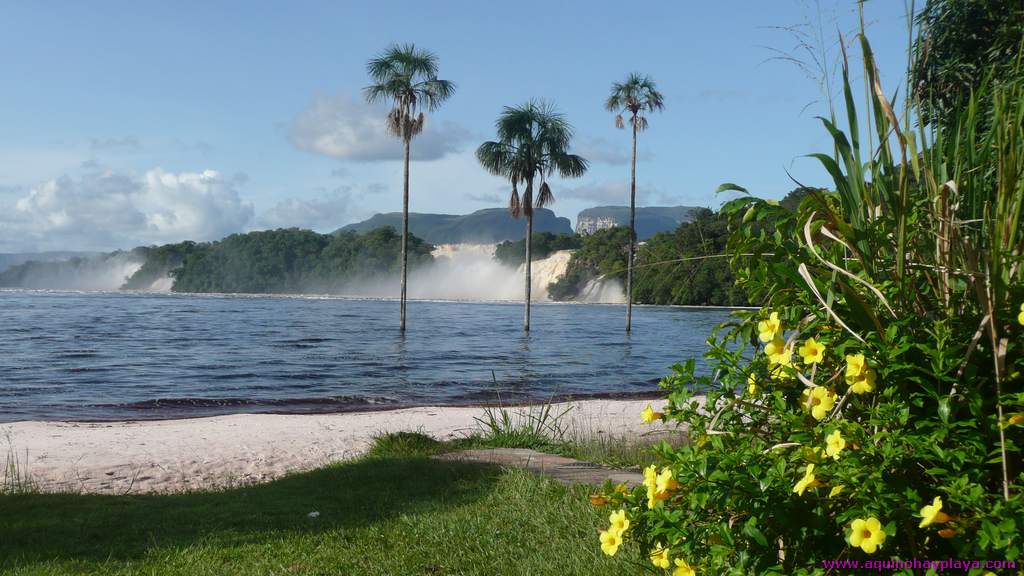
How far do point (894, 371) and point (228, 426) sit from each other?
1195cm

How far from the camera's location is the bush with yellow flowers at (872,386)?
2043 millimetres

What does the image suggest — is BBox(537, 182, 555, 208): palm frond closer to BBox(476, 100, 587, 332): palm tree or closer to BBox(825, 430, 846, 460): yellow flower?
BBox(476, 100, 587, 332): palm tree

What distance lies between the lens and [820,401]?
2.30 m

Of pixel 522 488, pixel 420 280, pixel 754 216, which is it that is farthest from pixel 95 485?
pixel 420 280

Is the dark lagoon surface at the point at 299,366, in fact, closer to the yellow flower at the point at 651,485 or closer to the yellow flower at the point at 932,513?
the yellow flower at the point at 651,485

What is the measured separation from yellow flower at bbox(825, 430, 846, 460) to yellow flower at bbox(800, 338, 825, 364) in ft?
0.73

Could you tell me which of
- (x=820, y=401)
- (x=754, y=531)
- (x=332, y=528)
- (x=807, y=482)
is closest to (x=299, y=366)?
(x=332, y=528)

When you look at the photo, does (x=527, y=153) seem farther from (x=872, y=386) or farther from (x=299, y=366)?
(x=872, y=386)

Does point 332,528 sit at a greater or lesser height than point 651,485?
lesser

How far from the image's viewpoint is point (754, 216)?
2420 mm

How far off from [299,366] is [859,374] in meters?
23.0

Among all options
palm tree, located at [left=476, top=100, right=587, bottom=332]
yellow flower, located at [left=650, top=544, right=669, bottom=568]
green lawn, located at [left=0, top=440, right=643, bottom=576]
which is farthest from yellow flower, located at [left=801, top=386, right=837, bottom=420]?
palm tree, located at [left=476, top=100, right=587, bottom=332]

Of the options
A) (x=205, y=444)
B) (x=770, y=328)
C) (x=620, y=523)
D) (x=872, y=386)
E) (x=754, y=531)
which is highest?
(x=770, y=328)

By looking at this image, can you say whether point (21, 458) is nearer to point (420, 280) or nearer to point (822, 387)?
point (822, 387)
